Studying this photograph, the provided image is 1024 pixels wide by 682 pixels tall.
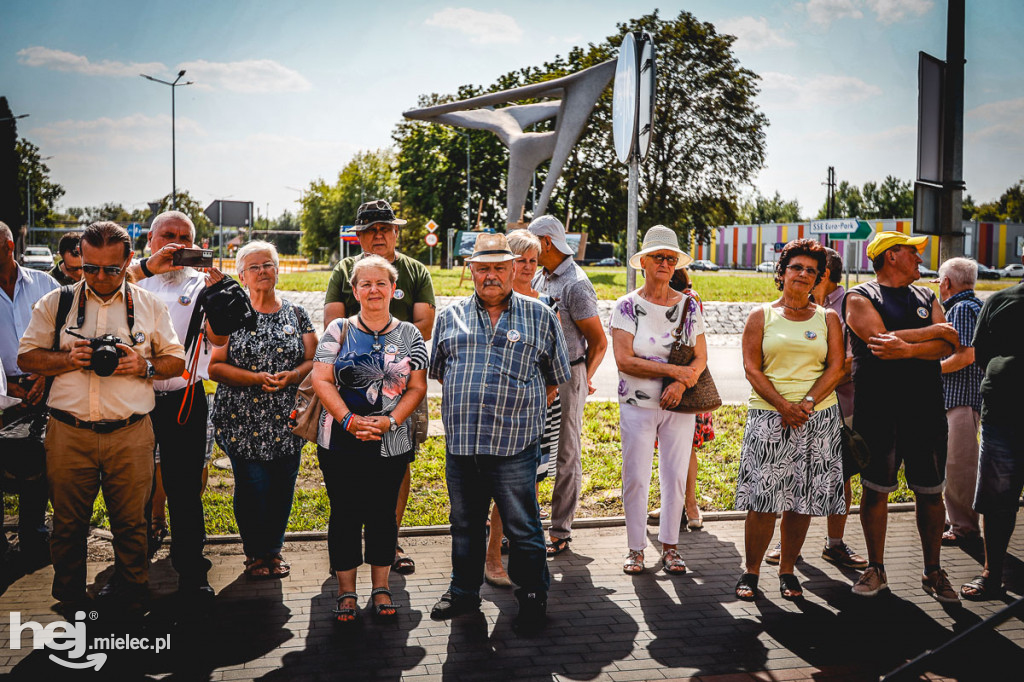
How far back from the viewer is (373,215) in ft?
16.4

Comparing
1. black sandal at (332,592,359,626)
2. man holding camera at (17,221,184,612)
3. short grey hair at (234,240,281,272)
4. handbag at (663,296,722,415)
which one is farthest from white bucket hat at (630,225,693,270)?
man holding camera at (17,221,184,612)

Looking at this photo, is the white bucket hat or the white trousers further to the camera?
the white trousers

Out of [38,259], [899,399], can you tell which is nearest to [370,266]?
[899,399]

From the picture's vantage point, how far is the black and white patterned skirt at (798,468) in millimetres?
4539

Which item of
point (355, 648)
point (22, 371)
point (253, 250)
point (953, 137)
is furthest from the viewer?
point (953, 137)

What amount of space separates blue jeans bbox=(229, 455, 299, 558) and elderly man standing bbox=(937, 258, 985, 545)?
177 inches

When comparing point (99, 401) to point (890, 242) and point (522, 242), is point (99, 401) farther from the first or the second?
point (890, 242)

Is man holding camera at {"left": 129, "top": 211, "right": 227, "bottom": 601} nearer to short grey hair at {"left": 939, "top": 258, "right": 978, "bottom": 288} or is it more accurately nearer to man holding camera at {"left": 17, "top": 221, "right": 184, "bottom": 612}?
man holding camera at {"left": 17, "top": 221, "right": 184, "bottom": 612}

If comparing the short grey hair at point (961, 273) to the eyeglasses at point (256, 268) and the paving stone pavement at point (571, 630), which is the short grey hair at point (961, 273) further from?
the eyeglasses at point (256, 268)

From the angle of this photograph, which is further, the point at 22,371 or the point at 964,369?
the point at 964,369

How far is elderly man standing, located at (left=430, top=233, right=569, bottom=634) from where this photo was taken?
412 cm

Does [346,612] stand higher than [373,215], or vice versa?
[373,215]

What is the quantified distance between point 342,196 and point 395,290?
6714 centimetres

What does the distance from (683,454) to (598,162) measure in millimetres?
32700
